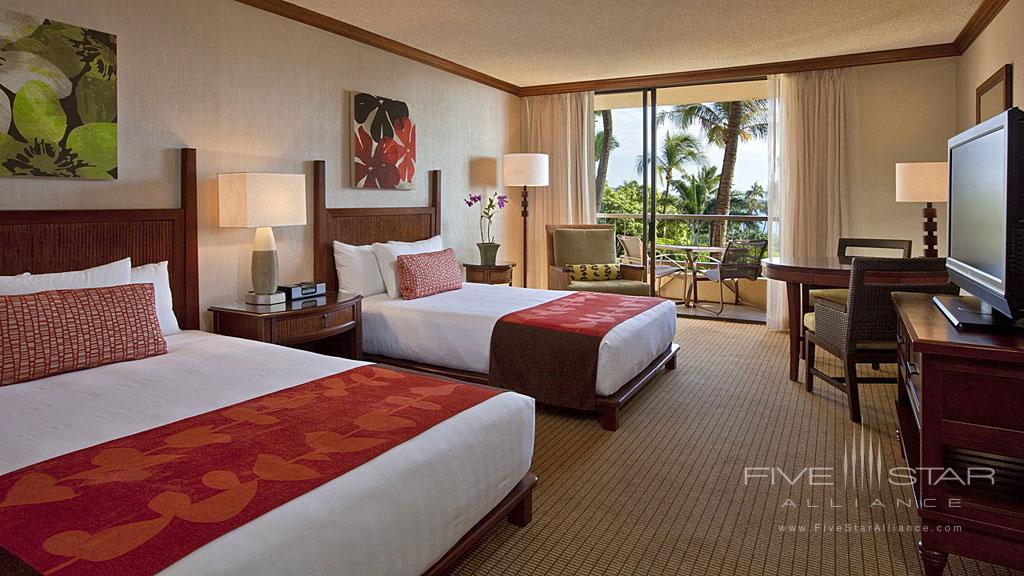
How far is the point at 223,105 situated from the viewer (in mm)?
3680

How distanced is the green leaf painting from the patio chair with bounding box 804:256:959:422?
3742 millimetres

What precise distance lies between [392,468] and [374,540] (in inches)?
7.4

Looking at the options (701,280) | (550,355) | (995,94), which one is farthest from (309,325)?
(701,280)

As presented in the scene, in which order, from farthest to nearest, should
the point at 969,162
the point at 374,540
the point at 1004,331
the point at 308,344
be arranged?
the point at 308,344 → the point at 969,162 → the point at 1004,331 → the point at 374,540

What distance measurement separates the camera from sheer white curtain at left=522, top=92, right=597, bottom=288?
6.80m

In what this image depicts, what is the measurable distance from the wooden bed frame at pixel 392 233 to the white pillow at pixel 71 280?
1497 mm

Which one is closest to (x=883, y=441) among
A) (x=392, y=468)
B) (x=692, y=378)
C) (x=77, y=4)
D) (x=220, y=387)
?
(x=692, y=378)

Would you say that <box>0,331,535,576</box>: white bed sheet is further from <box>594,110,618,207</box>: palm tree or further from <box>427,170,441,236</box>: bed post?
<box>594,110,618,207</box>: palm tree

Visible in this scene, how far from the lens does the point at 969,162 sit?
2379mm

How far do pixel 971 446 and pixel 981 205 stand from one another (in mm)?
838

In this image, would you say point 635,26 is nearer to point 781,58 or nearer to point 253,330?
point 781,58

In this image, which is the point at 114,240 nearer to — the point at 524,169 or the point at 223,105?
the point at 223,105

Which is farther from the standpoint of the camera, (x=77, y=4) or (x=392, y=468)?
(x=77, y=4)

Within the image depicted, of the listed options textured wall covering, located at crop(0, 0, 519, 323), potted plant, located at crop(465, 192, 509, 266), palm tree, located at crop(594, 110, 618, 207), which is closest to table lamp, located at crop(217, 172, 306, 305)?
textured wall covering, located at crop(0, 0, 519, 323)
